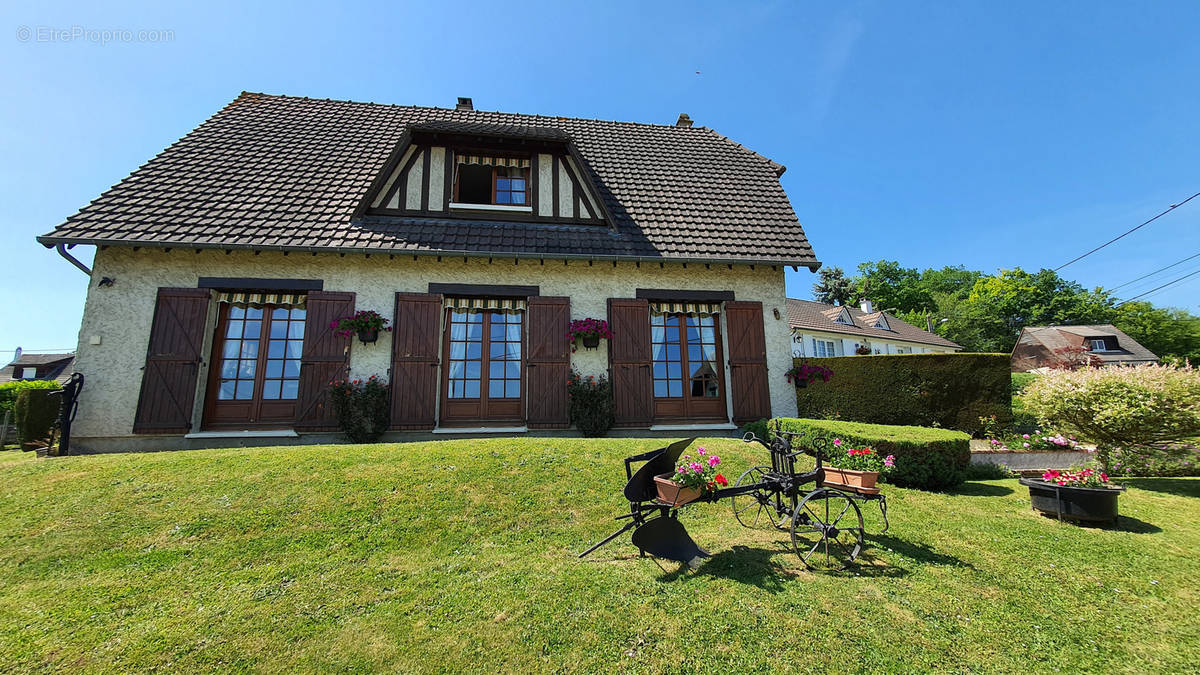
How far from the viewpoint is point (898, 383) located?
9.53 metres

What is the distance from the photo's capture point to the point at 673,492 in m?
3.45

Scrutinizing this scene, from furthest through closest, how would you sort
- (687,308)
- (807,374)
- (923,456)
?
(687,308), (807,374), (923,456)

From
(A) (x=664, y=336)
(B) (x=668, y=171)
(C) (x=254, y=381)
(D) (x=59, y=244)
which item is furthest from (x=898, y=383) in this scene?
(D) (x=59, y=244)

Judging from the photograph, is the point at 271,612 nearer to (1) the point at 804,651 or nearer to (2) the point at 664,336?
(1) the point at 804,651

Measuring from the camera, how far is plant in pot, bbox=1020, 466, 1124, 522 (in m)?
4.62

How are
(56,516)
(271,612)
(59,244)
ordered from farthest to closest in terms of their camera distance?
(59,244) < (56,516) < (271,612)

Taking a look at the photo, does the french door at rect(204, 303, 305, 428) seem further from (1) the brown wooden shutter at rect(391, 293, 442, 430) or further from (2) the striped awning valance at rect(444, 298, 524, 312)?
(2) the striped awning valance at rect(444, 298, 524, 312)

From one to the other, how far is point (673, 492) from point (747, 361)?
227 inches

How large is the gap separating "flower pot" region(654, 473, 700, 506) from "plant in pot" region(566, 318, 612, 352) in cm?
482

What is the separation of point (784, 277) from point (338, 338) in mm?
8422

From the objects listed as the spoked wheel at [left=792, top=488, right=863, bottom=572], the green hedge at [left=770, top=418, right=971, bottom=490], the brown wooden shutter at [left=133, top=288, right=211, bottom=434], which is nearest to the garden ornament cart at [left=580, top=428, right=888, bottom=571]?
the spoked wheel at [left=792, top=488, right=863, bottom=572]

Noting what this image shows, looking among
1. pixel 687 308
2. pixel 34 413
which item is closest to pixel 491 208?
pixel 687 308

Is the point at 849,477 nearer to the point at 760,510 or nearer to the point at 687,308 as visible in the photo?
the point at 760,510

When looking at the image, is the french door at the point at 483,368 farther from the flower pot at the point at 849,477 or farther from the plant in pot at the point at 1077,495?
the plant in pot at the point at 1077,495
